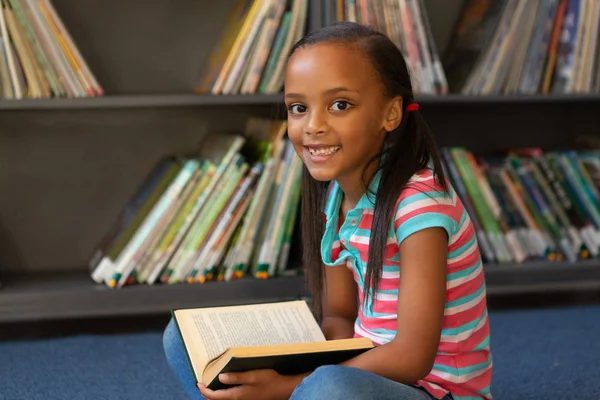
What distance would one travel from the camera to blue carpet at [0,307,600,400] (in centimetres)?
138

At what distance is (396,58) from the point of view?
1.03 m

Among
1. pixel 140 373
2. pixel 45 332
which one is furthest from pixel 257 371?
pixel 45 332

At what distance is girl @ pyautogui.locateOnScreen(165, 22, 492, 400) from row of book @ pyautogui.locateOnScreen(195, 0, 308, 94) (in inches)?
25.6

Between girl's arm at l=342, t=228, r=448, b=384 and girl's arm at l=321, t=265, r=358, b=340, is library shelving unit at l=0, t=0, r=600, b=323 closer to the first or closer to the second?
girl's arm at l=321, t=265, r=358, b=340

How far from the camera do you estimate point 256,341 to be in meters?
1.04

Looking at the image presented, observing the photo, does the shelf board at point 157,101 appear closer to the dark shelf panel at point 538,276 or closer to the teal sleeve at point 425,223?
the dark shelf panel at point 538,276

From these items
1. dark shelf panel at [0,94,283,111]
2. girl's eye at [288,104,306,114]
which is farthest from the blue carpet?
girl's eye at [288,104,306,114]

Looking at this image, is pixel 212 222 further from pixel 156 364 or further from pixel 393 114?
pixel 393 114

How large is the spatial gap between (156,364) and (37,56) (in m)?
0.65

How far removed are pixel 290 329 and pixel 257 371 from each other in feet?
0.58

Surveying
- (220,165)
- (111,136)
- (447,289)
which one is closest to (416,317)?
(447,289)

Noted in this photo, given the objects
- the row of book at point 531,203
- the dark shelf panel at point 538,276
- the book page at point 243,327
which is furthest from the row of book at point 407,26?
the book page at point 243,327

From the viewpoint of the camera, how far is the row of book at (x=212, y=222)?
1694mm

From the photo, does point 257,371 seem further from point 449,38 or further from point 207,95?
point 449,38
